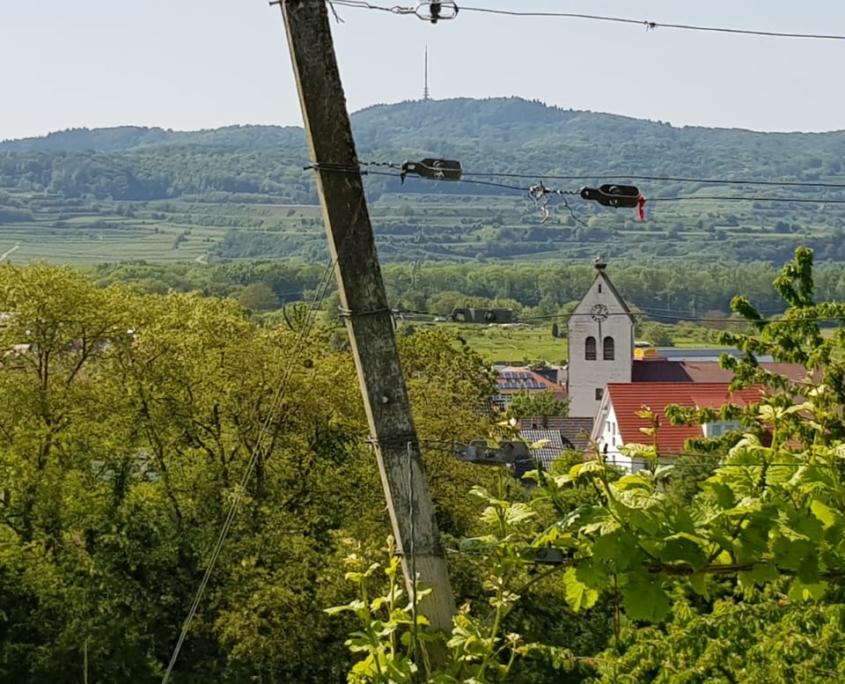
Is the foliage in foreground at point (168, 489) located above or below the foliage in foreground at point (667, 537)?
below

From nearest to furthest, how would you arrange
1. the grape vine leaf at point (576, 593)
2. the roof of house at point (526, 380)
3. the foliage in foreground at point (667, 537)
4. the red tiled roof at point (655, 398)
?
the foliage in foreground at point (667, 537) → the grape vine leaf at point (576, 593) → the red tiled roof at point (655, 398) → the roof of house at point (526, 380)

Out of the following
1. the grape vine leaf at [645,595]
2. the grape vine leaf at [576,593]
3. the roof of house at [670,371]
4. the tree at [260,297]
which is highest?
the grape vine leaf at [645,595]

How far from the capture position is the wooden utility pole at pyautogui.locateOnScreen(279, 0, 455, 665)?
5.06 m

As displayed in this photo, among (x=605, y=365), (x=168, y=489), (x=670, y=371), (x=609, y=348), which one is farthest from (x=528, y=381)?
(x=168, y=489)

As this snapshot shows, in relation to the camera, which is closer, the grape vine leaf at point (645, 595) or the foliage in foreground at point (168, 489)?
the grape vine leaf at point (645, 595)

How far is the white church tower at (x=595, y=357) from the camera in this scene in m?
71.9

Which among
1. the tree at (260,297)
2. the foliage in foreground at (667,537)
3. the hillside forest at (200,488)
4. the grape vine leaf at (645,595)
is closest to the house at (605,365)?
the tree at (260,297)

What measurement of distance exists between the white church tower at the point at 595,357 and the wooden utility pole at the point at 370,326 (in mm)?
63973

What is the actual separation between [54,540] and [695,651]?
1397cm

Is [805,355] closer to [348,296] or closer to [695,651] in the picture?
[695,651]

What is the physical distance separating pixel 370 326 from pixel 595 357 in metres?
69.0

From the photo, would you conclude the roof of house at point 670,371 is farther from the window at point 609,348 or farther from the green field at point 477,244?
the green field at point 477,244

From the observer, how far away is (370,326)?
16.6 ft

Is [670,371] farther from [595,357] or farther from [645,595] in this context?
[645,595]
